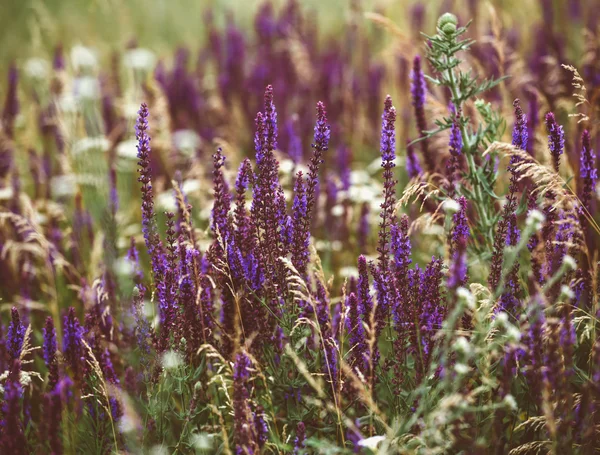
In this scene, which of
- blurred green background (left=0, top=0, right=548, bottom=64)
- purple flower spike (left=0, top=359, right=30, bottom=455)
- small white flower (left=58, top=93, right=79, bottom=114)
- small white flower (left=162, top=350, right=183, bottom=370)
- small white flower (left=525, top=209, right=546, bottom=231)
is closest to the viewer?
small white flower (left=525, top=209, right=546, bottom=231)

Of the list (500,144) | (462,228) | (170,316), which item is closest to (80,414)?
(170,316)

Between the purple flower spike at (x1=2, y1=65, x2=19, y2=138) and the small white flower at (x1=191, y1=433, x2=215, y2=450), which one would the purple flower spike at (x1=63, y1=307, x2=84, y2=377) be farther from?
the purple flower spike at (x1=2, y1=65, x2=19, y2=138)

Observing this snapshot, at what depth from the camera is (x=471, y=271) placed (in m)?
3.06

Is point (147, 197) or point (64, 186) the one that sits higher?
point (64, 186)

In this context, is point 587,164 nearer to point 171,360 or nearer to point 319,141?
point 319,141

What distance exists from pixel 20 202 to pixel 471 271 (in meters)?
2.65

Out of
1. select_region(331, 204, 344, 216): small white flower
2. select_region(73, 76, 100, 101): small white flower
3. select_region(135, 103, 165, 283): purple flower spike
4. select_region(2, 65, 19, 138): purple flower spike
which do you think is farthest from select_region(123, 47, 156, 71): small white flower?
select_region(135, 103, 165, 283): purple flower spike

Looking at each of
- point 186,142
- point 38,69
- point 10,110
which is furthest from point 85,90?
point 38,69

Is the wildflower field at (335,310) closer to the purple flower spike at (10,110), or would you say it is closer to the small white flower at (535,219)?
the small white flower at (535,219)

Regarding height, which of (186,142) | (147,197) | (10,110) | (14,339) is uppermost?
(10,110)

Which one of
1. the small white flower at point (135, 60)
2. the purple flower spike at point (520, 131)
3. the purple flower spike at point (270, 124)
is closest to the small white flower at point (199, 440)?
the purple flower spike at point (270, 124)

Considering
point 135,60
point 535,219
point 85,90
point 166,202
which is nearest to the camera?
point 535,219

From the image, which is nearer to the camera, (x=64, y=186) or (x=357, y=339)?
(x=357, y=339)

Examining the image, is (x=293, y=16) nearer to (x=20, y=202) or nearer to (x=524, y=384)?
(x=20, y=202)
